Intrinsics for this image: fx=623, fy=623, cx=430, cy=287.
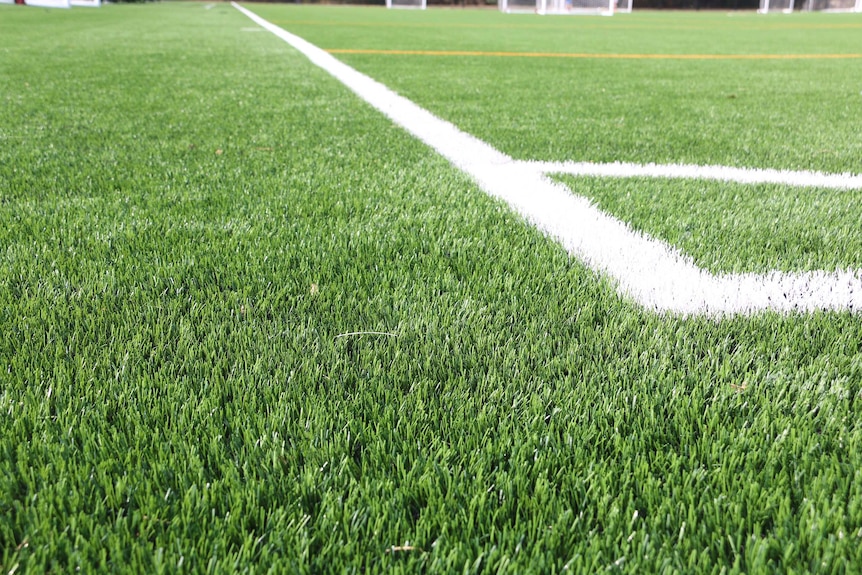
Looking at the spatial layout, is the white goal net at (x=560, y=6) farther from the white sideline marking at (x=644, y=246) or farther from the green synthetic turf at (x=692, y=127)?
the white sideline marking at (x=644, y=246)

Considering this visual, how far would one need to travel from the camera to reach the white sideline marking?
5.08 feet

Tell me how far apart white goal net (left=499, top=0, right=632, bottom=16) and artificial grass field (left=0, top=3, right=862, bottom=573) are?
32628mm

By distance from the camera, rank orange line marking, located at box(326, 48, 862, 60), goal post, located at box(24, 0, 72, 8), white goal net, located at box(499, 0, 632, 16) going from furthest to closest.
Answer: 1. white goal net, located at box(499, 0, 632, 16)
2. goal post, located at box(24, 0, 72, 8)
3. orange line marking, located at box(326, 48, 862, 60)

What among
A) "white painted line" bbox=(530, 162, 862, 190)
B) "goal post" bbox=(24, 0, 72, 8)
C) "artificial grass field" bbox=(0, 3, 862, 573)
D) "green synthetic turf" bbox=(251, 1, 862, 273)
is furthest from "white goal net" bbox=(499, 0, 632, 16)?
"artificial grass field" bbox=(0, 3, 862, 573)

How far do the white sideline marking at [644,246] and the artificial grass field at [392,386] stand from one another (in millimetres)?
77

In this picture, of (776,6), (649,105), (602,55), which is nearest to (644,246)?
(649,105)

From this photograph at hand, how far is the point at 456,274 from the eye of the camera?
1.71 meters

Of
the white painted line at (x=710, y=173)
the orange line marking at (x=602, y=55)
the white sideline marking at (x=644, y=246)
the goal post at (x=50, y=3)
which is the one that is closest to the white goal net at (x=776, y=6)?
the orange line marking at (x=602, y=55)

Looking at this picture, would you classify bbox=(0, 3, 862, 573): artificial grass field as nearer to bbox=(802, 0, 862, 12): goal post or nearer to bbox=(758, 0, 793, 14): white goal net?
bbox=(758, 0, 793, 14): white goal net

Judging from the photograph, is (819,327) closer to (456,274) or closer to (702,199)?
(456,274)

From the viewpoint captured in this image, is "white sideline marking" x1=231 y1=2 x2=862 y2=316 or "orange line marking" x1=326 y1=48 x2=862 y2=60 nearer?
"white sideline marking" x1=231 y1=2 x2=862 y2=316

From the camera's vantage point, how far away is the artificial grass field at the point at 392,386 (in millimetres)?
863

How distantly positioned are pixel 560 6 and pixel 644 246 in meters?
34.0

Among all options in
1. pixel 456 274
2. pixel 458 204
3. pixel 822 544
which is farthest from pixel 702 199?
pixel 822 544
